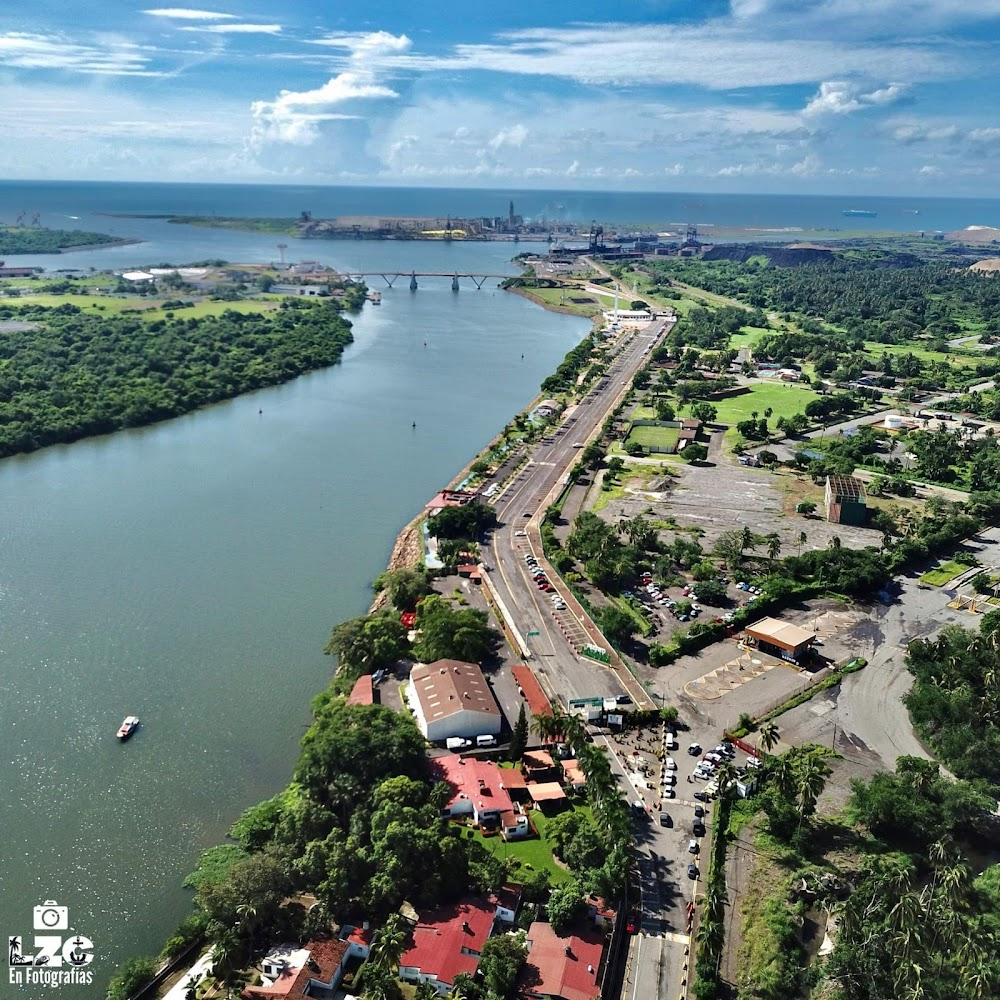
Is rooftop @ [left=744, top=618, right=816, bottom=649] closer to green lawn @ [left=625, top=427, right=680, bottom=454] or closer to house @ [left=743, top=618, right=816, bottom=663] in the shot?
house @ [left=743, top=618, right=816, bottom=663]

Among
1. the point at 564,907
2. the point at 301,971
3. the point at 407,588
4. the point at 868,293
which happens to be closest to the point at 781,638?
the point at 407,588

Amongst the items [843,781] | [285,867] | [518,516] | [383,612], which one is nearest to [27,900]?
[285,867]

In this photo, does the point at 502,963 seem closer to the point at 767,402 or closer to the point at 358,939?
the point at 358,939

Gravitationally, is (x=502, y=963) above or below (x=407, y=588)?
below

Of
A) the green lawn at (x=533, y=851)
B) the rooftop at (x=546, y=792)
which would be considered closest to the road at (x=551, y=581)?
the rooftop at (x=546, y=792)

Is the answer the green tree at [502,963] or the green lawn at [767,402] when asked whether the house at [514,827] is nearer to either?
the green tree at [502,963]

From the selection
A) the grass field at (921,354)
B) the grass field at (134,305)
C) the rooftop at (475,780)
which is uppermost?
the grass field at (134,305)
